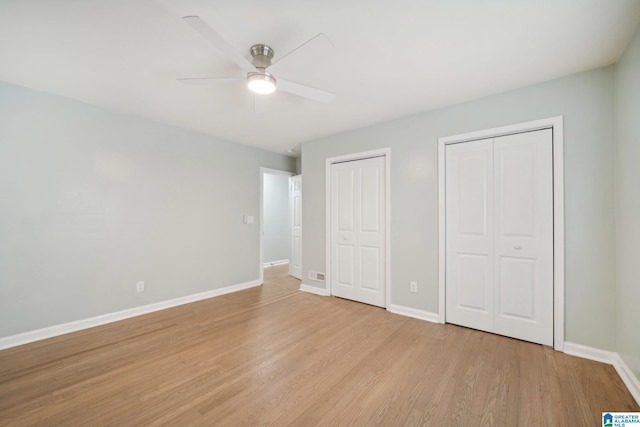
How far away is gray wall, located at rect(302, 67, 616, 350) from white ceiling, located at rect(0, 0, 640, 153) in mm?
180

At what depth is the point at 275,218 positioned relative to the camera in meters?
6.75

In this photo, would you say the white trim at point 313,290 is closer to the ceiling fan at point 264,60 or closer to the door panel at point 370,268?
the door panel at point 370,268

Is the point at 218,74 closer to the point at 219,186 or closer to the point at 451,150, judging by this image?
the point at 219,186

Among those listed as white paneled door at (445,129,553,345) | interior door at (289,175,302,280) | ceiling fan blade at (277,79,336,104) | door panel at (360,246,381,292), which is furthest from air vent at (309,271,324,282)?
ceiling fan blade at (277,79,336,104)

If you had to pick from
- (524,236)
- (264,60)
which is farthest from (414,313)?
(264,60)

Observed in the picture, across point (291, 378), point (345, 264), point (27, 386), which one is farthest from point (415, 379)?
point (27, 386)

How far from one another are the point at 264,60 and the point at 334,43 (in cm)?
54

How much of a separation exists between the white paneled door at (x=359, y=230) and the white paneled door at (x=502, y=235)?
0.87 m

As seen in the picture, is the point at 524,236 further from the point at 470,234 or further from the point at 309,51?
the point at 309,51

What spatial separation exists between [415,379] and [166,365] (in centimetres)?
203

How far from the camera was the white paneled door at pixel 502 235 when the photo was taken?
241 cm

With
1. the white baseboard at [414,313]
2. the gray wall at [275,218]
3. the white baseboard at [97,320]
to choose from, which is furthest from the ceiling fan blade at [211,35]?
the gray wall at [275,218]

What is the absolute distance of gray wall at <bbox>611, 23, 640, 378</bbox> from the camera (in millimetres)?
1745

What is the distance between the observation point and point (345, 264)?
3.87 meters
